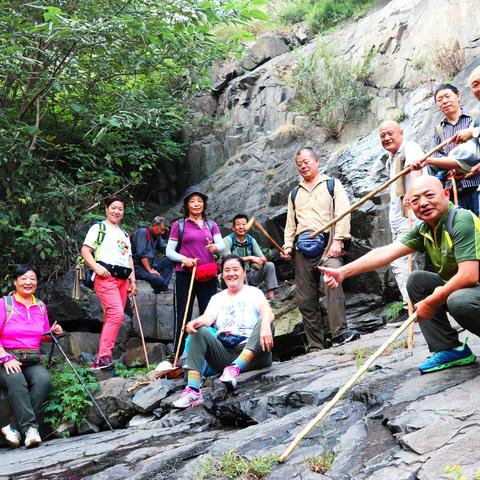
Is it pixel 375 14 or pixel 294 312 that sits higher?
pixel 375 14

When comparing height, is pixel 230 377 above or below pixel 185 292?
below

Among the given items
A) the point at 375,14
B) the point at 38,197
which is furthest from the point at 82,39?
the point at 375,14

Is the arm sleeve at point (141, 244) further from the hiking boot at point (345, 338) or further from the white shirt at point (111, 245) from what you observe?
the hiking boot at point (345, 338)

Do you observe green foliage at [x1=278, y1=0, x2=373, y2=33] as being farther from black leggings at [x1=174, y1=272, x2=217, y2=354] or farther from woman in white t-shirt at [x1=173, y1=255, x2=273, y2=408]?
woman in white t-shirt at [x1=173, y1=255, x2=273, y2=408]

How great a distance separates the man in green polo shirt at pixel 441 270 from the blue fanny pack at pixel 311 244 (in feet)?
8.55

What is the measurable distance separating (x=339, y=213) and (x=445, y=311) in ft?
9.64

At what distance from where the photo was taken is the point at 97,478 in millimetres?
4508

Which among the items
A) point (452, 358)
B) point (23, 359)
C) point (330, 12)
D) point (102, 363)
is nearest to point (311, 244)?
point (452, 358)

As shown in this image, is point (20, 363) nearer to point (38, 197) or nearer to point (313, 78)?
point (38, 197)

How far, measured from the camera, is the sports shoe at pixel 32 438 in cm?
659

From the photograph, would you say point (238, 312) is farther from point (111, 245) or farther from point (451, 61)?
point (451, 61)

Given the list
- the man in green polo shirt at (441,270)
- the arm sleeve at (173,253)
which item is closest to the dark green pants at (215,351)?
the arm sleeve at (173,253)

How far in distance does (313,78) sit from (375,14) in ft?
8.25

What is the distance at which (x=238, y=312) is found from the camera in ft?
21.4
